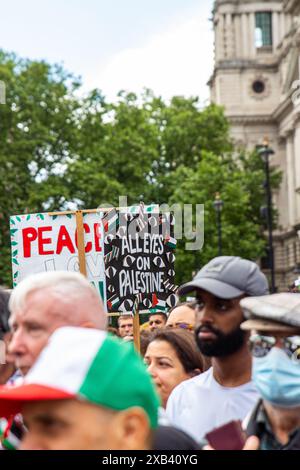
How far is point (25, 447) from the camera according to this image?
2660 mm

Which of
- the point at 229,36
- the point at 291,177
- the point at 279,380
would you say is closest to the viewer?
the point at 279,380

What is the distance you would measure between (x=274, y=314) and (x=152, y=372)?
2.12 m

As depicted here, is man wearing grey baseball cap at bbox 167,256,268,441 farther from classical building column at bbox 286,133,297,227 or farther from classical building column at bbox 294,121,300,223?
classical building column at bbox 286,133,297,227

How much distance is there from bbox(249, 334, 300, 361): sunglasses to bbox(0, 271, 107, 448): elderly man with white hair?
47cm

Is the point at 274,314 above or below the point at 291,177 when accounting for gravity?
below

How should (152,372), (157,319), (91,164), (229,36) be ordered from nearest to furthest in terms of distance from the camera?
1. (152,372)
2. (157,319)
3. (91,164)
4. (229,36)

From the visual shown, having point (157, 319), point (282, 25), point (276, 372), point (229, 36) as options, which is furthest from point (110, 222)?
point (282, 25)

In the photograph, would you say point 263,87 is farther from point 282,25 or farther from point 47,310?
point 47,310

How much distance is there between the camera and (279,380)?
11.0 feet

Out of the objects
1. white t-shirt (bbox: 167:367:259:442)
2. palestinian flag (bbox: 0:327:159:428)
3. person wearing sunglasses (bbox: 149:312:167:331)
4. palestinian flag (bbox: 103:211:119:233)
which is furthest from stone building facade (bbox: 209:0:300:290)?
palestinian flag (bbox: 0:327:159:428)

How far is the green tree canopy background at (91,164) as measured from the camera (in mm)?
42719

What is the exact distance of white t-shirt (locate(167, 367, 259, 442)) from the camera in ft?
13.9
